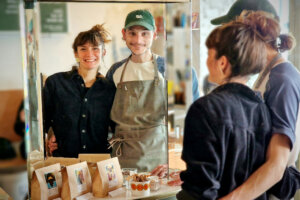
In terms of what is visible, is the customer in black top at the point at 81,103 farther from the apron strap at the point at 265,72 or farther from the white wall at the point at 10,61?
the apron strap at the point at 265,72

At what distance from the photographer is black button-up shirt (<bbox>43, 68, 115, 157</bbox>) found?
1.82m

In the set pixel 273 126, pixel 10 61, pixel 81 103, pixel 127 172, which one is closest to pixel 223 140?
pixel 273 126

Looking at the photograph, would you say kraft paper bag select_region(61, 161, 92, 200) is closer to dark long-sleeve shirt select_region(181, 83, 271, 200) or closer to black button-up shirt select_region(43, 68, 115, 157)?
black button-up shirt select_region(43, 68, 115, 157)

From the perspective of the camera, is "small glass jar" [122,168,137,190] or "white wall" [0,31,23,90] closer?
"white wall" [0,31,23,90]

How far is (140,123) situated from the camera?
187 centimetres

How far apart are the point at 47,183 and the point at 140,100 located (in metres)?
0.60

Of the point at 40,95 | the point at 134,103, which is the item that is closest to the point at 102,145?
the point at 134,103

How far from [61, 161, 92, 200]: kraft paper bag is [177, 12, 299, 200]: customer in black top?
1.62 ft

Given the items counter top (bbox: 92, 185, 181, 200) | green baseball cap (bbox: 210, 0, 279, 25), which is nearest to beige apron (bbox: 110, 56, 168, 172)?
counter top (bbox: 92, 185, 181, 200)

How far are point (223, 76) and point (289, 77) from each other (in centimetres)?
31

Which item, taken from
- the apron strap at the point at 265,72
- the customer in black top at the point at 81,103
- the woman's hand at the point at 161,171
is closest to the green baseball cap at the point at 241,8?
the apron strap at the point at 265,72

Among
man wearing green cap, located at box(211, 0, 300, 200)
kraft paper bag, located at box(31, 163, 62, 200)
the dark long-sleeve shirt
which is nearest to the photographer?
the dark long-sleeve shirt

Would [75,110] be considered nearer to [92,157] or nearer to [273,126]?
[92,157]

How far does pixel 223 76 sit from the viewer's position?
1.54 meters
